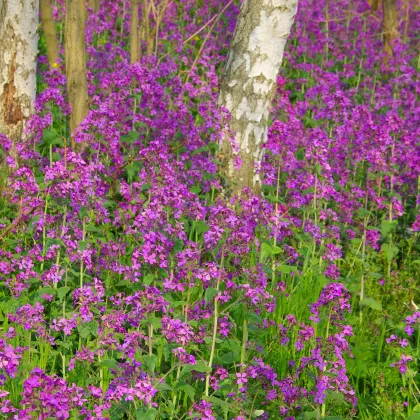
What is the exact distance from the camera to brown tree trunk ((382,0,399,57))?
40.4ft

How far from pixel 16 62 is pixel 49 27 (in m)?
2.20

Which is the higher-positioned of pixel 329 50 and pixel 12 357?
pixel 329 50

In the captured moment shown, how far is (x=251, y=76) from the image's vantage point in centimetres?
657

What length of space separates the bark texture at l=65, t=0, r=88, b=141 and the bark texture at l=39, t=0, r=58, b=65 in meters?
2.03

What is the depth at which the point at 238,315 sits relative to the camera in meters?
5.04

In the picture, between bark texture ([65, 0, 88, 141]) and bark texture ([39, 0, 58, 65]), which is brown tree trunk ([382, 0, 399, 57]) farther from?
bark texture ([65, 0, 88, 141])

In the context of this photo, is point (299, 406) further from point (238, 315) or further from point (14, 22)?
point (14, 22)

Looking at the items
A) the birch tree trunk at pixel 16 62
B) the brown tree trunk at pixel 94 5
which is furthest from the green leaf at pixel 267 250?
the brown tree trunk at pixel 94 5

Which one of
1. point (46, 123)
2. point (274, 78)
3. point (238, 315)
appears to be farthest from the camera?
point (274, 78)

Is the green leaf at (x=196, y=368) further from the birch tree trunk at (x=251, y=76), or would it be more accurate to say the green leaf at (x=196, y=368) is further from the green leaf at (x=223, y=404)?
the birch tree trunk at (x=251, y=76)

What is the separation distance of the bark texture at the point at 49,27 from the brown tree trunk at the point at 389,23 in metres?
5.38

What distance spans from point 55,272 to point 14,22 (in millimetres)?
3172

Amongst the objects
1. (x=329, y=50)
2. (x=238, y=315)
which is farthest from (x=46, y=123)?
(x=329, y=50)

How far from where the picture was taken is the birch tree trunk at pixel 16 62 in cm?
699
